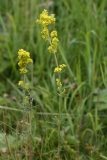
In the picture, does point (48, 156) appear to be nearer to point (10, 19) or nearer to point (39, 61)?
point (39, 61)

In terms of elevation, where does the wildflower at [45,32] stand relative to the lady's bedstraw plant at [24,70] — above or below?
above

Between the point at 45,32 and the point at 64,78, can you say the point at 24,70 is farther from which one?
the point at 64,78

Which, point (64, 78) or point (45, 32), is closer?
point (45, 32)

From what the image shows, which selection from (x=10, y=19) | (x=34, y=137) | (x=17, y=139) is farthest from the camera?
(x=10, y=19)

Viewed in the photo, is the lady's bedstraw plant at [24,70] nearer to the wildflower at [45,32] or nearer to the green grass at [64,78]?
the wildflower at [45,32]

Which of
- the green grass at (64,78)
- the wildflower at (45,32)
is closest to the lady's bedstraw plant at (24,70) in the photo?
the wildflower at (45,32)

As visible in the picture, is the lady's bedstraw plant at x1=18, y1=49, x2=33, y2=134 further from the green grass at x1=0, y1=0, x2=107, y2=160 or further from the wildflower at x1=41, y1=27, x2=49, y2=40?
the green grass at x1=0, y1=0, x2=107, y2=160

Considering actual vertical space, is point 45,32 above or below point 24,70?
above

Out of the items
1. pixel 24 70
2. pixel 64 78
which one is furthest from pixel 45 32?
pixel 64 78

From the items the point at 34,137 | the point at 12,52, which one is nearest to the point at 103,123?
the point at 34,137
